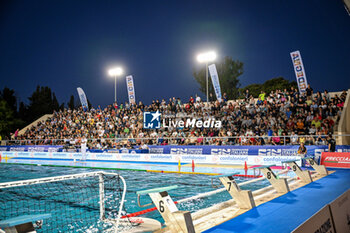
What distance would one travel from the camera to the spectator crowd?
53.0 feet

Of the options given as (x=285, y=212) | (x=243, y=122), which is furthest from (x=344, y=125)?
(x=285, y=212)

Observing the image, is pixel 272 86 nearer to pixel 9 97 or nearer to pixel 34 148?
pixel 34 148

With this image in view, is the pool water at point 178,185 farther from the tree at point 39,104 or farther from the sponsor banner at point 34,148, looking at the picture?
the tree at point 39,104

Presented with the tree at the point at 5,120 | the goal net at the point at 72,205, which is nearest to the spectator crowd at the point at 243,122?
the goal net at the point at 72,205

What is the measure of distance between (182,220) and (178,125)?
17.5m

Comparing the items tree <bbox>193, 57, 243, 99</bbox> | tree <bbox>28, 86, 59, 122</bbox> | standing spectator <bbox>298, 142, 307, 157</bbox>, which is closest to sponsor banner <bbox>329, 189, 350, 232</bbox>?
standing spectator <bbox>298, 142, 307, 157</bbox>

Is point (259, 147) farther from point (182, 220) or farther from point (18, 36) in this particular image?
point (18, 36)

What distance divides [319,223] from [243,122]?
51.5ft

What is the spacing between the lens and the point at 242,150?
1673cm

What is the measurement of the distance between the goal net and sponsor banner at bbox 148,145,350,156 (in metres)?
7.58

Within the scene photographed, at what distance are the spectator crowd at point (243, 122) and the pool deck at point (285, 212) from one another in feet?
26.4

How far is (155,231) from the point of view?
4.47 m

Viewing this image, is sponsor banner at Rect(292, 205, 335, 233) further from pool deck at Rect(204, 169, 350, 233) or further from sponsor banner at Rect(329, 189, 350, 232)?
pool deck at Rect(204, 169, 350, 233)

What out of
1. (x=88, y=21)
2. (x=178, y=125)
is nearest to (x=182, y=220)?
(x=178, y=125)
